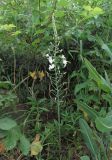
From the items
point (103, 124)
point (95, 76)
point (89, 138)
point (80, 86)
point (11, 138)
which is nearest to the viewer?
point (103, 124)

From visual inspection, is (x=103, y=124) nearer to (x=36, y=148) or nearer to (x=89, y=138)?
(x=89, y=138)

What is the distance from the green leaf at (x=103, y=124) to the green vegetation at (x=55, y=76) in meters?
0.31

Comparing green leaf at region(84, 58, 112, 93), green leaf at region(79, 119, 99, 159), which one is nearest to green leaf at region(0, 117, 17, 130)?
green leaf at region(79, 119, 99, 159)

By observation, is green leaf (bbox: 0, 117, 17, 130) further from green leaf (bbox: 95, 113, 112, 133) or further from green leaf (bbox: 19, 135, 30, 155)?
green leaf (bbox: 95, 113, 112, 133)

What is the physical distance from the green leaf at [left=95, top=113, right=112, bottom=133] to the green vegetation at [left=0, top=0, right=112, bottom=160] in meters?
0.31

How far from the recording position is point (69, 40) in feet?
8.96

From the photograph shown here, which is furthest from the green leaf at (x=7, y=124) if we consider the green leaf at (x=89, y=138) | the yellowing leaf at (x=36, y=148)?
the green leaf at (x=89, y=138)

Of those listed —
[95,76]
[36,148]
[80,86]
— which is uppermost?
[95,76]

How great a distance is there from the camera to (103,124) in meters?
1.89

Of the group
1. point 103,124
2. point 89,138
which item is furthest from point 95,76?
point 89,138

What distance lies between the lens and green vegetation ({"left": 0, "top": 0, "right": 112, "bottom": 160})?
7.76ft

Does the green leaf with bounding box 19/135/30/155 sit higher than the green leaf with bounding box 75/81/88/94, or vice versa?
the green leaf with bounding box 75/81/88/94

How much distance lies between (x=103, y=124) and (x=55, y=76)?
0.70m

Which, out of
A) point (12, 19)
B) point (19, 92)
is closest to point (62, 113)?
point (19, 92)
